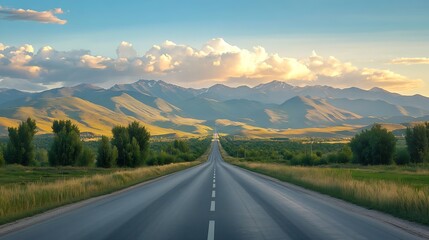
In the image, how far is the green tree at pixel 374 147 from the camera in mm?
86688

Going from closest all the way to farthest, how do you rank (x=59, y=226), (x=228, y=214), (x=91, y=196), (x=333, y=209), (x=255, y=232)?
(x=255, y=232), (x=59, y=226), (x=228, y=214), (x=333, y=209), (x=91, y=196)

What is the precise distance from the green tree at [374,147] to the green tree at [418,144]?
4.67 metres

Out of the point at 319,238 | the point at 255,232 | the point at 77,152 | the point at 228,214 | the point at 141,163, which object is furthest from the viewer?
the point at 141,163

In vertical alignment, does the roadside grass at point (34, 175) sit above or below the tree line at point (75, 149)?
below

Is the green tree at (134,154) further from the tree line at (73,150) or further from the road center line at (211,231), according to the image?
the road center line at (211,231)

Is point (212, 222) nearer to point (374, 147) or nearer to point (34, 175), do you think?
point (34, 175)

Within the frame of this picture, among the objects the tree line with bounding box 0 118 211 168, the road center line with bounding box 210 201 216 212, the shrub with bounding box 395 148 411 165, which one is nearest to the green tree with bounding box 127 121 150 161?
the tree line with bounding box 0 118 211 168

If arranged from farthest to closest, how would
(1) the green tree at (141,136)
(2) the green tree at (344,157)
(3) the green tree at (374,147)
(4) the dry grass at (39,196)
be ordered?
(2) the green tree at (344,157), (1) the green tree at (141,136), (3) the green tree at (374,147), (4) the dry grass at (39,196)

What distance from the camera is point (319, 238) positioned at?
37.1 ft

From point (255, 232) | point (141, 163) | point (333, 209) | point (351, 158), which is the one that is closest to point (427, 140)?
point (351, 158)

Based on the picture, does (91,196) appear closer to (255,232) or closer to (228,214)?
(228,214)

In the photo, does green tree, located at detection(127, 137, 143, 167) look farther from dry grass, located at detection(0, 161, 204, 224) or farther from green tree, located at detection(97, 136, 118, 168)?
dry grass, located at detection(0, 161, 204, 224)

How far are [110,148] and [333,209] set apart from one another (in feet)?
226

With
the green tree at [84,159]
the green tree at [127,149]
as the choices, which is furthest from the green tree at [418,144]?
the green tree at [84,159]
